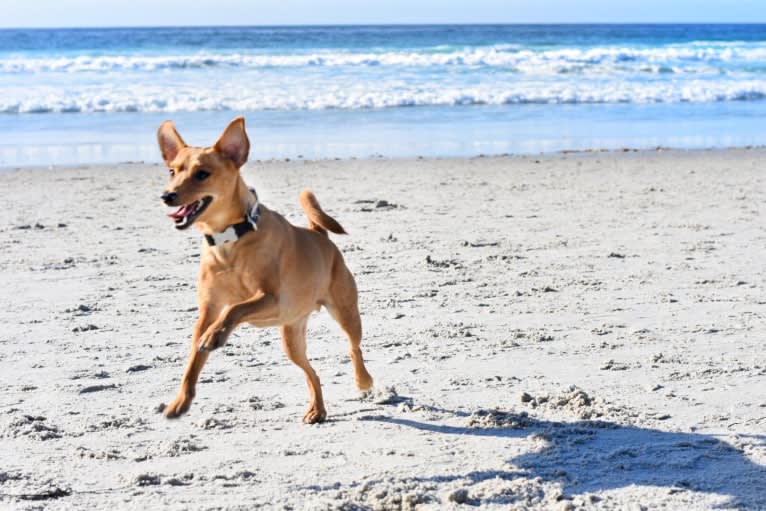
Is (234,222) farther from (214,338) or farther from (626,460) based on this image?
(626,460)

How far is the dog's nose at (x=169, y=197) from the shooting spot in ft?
11.8

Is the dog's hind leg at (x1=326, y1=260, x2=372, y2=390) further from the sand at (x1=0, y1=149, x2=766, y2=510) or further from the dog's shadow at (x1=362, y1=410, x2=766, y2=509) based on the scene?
the dog's shadow at (x1=362, y1=410, x2=766, y2=509)

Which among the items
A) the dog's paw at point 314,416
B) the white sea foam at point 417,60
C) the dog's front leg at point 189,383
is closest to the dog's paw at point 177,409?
the dog's front leg at point 189,383

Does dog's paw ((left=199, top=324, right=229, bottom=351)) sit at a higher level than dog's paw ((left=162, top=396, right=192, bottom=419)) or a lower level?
higher

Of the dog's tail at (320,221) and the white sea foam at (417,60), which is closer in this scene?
the dog's tail at (320,221)

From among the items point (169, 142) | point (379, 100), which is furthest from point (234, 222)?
point (379, 100)

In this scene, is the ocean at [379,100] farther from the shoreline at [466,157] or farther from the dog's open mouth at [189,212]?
the dog's open mouth at [189,212]

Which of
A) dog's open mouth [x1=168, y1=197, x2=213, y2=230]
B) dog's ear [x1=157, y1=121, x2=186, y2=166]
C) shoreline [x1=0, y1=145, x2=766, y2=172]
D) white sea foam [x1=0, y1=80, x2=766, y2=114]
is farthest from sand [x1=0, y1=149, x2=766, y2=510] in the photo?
white sea foam [x1=0, y1=80, x2=766, y2=114]

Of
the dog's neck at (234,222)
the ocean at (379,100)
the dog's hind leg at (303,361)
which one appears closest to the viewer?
the dog's neck at (234,222)

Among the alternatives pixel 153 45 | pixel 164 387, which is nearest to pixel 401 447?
pixel 164 387

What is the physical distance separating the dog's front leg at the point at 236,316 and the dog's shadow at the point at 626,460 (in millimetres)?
898

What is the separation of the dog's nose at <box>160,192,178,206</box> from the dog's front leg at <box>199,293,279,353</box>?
459mm

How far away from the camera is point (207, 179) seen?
3727mm

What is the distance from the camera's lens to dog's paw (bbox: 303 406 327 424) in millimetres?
4434
